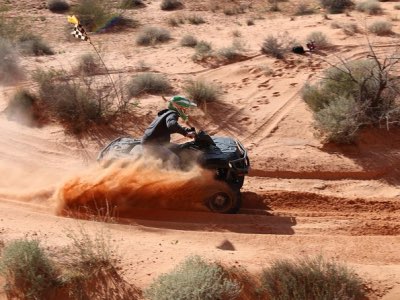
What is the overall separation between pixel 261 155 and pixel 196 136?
3090 mm

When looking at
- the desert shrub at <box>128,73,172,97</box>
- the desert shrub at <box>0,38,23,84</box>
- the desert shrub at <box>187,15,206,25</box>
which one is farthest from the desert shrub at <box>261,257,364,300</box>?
the desert shrub at <box>187,15,206,25</box>

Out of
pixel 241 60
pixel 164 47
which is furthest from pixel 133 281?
pixel 164 47

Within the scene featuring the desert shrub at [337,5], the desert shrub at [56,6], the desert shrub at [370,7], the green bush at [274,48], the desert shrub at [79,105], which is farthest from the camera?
the desert shrub at [56,6]

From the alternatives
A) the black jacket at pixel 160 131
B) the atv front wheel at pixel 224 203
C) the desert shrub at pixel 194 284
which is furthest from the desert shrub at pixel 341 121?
the desert shrub at pixel 194 284

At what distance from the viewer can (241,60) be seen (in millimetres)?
16203

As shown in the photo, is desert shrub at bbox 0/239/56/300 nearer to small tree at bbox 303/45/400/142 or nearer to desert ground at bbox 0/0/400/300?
desert ground at bbox 0/0/400/300

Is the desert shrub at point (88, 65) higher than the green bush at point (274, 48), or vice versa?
the green bush at point (274, 48)

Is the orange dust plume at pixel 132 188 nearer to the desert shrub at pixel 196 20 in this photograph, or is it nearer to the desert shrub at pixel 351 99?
the desert shrub at pixel 351 99

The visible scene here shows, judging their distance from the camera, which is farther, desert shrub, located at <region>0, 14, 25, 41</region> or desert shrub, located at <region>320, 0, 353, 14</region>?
desert shrub, located at <region>320, 0, 353, 14</region>

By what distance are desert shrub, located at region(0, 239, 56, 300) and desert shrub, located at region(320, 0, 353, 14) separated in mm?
19482

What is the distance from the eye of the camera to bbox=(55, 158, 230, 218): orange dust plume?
7777mm

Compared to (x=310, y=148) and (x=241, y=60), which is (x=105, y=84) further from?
(x=310, y=148)

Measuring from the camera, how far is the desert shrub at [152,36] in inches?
757

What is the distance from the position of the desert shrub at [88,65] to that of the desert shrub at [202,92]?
3.72 metres
